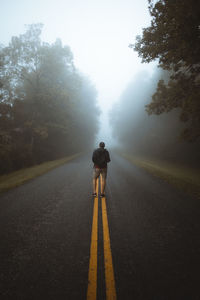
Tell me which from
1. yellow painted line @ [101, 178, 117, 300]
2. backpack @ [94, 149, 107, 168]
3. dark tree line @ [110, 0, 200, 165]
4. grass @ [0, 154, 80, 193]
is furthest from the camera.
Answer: grass @ [0, 154, 80, 193]

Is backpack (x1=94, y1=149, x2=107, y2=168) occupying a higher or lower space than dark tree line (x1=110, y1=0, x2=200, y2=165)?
lower

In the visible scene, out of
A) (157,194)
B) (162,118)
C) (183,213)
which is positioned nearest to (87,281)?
(183,213)

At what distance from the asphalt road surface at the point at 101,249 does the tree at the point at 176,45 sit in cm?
566

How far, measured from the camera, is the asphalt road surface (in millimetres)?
2215

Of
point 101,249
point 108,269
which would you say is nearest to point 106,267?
point 108,269

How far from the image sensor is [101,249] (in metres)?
3.07

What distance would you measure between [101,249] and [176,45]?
847 centimetres

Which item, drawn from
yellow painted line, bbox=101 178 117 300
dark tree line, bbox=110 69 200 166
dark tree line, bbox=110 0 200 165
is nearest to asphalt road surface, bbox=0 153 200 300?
yellow painted line, bbox=101 178 117 300

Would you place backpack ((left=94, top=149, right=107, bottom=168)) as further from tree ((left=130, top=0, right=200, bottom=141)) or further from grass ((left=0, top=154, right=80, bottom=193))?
tree ((left=130, top=0, right=200, bottom=141))

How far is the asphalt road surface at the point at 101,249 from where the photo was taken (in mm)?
2215

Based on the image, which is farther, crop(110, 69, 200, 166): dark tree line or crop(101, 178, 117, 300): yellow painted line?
crop(110, 69, 200, 166): dark tree line

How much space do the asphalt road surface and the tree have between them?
5.66 meters

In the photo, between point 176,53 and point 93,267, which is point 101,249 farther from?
point 176,53

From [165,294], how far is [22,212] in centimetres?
438
